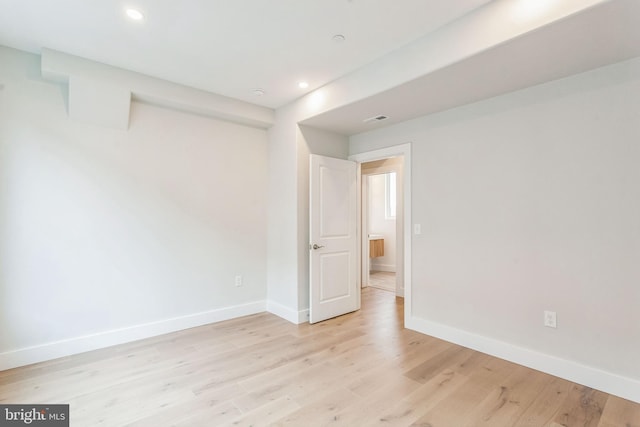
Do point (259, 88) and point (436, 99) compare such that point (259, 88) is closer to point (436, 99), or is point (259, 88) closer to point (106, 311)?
point (436, 99)

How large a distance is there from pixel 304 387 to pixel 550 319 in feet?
6.85

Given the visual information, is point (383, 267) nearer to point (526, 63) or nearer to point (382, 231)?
point (382, 231)

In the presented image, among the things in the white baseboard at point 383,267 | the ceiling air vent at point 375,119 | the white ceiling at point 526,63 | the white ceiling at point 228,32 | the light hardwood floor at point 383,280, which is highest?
the white ceiling at point 228,32

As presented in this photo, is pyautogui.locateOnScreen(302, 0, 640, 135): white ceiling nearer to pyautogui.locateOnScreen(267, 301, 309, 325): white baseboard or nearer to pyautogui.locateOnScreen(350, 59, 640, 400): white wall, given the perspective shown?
Result: pyautogui.locateOnScreen(350, 59, 640, 400): white wall

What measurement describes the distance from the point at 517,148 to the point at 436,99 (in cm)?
85

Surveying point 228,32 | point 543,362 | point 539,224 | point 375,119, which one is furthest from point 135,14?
point 543,362

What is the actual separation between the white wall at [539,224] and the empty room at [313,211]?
0.05 ft

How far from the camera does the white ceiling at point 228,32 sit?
2.07 meters

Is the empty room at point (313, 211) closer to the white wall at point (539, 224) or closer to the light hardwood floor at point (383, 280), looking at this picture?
the white wall at point (539, 224)

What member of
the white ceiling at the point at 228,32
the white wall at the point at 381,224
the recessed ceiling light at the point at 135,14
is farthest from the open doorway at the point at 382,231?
the recessed ceiling light at the point at 135,14

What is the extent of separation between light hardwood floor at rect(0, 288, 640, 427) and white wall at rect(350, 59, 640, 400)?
31cm

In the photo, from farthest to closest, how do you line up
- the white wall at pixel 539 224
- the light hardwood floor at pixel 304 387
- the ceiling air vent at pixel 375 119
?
the ceiling air vent at pixel 375 119 → the white wall at pixel 539 224 → the light hardwood floor at pixel 304 387

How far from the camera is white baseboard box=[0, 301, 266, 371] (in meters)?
2.61

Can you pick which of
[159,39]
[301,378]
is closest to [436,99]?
[159,39]
